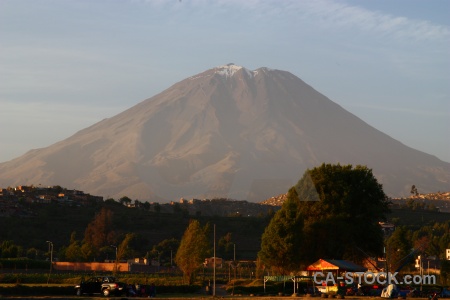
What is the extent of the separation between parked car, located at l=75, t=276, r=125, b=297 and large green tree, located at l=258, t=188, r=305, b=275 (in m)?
22.2

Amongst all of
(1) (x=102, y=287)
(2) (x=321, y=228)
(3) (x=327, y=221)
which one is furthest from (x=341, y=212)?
(1) (x=102, y=287)

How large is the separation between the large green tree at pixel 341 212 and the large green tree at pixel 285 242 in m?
3.42

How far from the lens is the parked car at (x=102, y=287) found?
6334 centimetres

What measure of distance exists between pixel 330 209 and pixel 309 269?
14.4 meters

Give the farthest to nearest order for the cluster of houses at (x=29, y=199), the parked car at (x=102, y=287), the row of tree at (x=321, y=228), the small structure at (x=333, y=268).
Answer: the cluster of houses at (x=29, y=199) < the row of tree at (x=321, y=228) < the small structure at (x=333, y=268) < the parked car at (x=102, y=287)

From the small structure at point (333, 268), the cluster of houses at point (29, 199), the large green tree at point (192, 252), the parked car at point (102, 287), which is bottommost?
the parked car at point (102, 287)

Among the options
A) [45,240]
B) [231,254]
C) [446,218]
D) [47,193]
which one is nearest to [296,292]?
[231,254]

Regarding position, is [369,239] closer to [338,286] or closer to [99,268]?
[338,286]

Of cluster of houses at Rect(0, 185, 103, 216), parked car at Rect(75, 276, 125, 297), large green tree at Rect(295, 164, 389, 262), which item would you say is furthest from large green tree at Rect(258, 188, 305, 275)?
cluster of houses at Rect(0, 185, 103, 216)

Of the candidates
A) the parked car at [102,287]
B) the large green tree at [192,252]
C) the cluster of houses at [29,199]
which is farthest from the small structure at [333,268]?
the cluster of houses at [29,199]

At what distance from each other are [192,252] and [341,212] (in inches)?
576

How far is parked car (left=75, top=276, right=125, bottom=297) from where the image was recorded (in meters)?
63.3

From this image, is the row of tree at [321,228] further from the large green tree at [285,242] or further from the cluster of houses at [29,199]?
the cluster of houses at [29,199]

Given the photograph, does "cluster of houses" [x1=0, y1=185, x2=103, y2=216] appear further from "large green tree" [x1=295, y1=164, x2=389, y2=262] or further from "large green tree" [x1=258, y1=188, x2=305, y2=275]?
"large green tree" [x1=258, y1=188, x2=305, y2=275]
